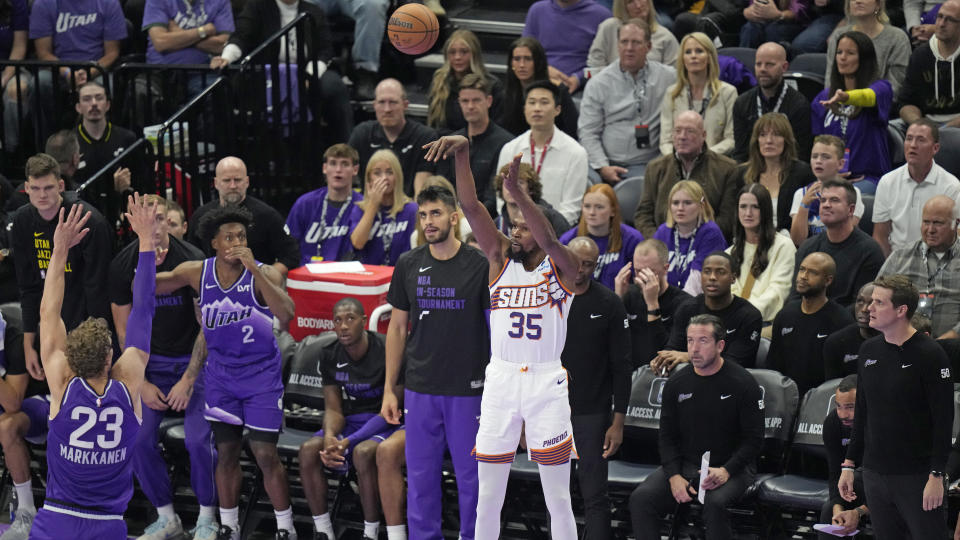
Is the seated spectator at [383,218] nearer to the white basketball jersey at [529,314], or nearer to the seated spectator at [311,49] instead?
the seated spectator at [311,49]

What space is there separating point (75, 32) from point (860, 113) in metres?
6.89

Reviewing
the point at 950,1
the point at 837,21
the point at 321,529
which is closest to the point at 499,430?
the point at 321,529

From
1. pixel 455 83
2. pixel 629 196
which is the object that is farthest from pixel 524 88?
pixel 629 196

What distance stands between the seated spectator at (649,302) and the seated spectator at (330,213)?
2345 millimetres

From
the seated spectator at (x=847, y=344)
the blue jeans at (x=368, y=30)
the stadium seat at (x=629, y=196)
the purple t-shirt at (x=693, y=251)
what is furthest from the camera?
the blue jeans at (x=368, y=30)

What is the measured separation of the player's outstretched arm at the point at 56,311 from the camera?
285 inches

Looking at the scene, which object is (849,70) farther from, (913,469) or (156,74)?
(156,74)

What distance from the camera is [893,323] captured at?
23.3ft

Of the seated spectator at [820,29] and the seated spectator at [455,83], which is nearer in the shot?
the seated spectator at [455,83]

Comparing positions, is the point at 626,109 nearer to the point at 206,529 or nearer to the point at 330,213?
the point at 330,213

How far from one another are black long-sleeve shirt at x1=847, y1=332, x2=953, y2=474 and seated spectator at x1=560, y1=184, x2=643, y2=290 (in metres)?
2.34

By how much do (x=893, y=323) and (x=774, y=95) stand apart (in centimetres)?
355

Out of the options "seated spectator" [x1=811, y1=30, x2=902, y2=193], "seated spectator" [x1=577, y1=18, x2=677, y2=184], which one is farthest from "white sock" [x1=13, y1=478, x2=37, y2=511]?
"seated spectator" [x1=811, y1=30, x2=902, y2=193]

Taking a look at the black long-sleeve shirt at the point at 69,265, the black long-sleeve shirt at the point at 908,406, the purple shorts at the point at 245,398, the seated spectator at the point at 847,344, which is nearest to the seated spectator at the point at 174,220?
the black long-sleeve shirt at the point at 69,265
